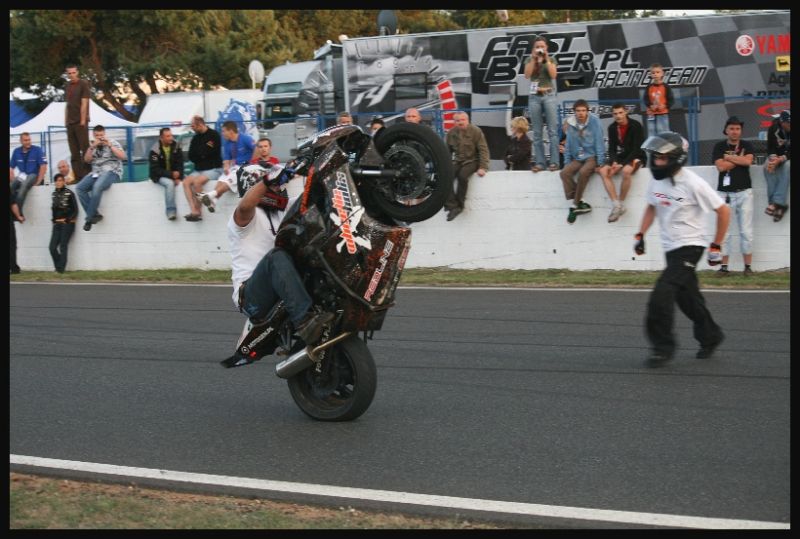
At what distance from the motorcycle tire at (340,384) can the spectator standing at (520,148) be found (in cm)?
877

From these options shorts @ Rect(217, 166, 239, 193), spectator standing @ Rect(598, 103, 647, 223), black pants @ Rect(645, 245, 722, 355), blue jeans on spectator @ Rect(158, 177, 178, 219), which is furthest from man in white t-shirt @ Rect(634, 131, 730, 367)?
blue jeans on spectator @ Rect(158, 177, 178, 219)

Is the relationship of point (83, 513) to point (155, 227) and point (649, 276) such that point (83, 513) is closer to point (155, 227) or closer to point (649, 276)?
point (649, 276)

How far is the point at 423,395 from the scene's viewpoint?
25.4ft

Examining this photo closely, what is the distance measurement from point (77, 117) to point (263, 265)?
1189 cm

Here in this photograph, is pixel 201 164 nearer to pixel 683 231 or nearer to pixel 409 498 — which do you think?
pixel 683 231

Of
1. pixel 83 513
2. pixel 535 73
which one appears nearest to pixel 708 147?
pixel 535 73

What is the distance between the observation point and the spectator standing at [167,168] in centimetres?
1680

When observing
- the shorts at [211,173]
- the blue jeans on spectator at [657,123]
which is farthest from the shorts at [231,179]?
the blue jeans on spectator at [657,123]

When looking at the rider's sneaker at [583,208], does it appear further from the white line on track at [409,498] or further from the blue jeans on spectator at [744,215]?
the white line on track at [409,498]

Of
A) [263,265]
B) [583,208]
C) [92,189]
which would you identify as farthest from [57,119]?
[263,265]

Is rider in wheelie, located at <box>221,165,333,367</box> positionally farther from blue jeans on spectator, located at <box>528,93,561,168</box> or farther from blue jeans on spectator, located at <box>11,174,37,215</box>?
blue jeans on spectator, located at <box>11,174,37,215</box>

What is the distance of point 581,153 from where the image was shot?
14273 mm

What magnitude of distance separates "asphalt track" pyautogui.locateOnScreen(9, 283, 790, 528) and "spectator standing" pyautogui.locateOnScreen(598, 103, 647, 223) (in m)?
3.07

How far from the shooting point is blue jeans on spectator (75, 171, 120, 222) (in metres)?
17.2
